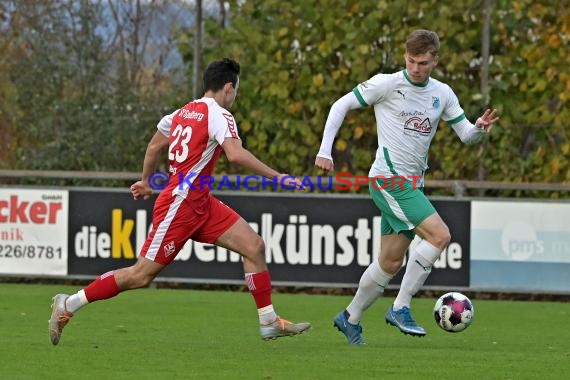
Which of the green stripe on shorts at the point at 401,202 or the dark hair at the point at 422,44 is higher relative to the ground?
the dark hair at the point at 422,44

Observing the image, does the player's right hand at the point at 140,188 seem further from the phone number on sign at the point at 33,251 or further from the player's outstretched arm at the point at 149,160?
the phone number on sign at the point at 33,251

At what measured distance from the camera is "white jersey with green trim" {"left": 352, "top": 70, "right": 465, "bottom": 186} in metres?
9.66

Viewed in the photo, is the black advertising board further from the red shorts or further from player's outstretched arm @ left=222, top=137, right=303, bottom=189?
player's outstretched arm @ left=222, top=137, right=303, bottom=189

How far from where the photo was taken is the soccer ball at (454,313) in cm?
974

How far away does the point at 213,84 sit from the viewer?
9.27 metres

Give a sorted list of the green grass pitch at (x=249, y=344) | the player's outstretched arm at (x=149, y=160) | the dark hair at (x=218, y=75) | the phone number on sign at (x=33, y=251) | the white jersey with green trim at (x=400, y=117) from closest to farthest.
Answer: the green grass pitch at (x=249, y=344) < the dark hair at (x=218, y=75) < the player's outstretched arm at (x=149, y=160) < the white jersey with green trim at (x=400, y=117) < the phone number on sign at (x=33, y=251)

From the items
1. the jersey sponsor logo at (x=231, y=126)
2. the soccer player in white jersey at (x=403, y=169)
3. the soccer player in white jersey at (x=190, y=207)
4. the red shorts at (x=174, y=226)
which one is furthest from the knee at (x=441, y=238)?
the jersey sponsor logo at (x=231, y=126)

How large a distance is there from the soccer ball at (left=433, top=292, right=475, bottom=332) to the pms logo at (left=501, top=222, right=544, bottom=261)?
5.32 metres

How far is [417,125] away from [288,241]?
5805mm

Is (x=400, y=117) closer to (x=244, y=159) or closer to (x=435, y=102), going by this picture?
(x=435, y=102)

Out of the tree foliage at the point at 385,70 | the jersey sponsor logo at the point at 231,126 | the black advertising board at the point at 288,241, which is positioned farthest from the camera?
the tree foliage at the point at 385,70

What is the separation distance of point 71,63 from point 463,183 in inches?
210

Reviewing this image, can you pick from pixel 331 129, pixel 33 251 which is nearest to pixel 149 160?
pixel 331 129

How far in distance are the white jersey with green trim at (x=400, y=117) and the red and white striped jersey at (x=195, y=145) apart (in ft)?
3.71
